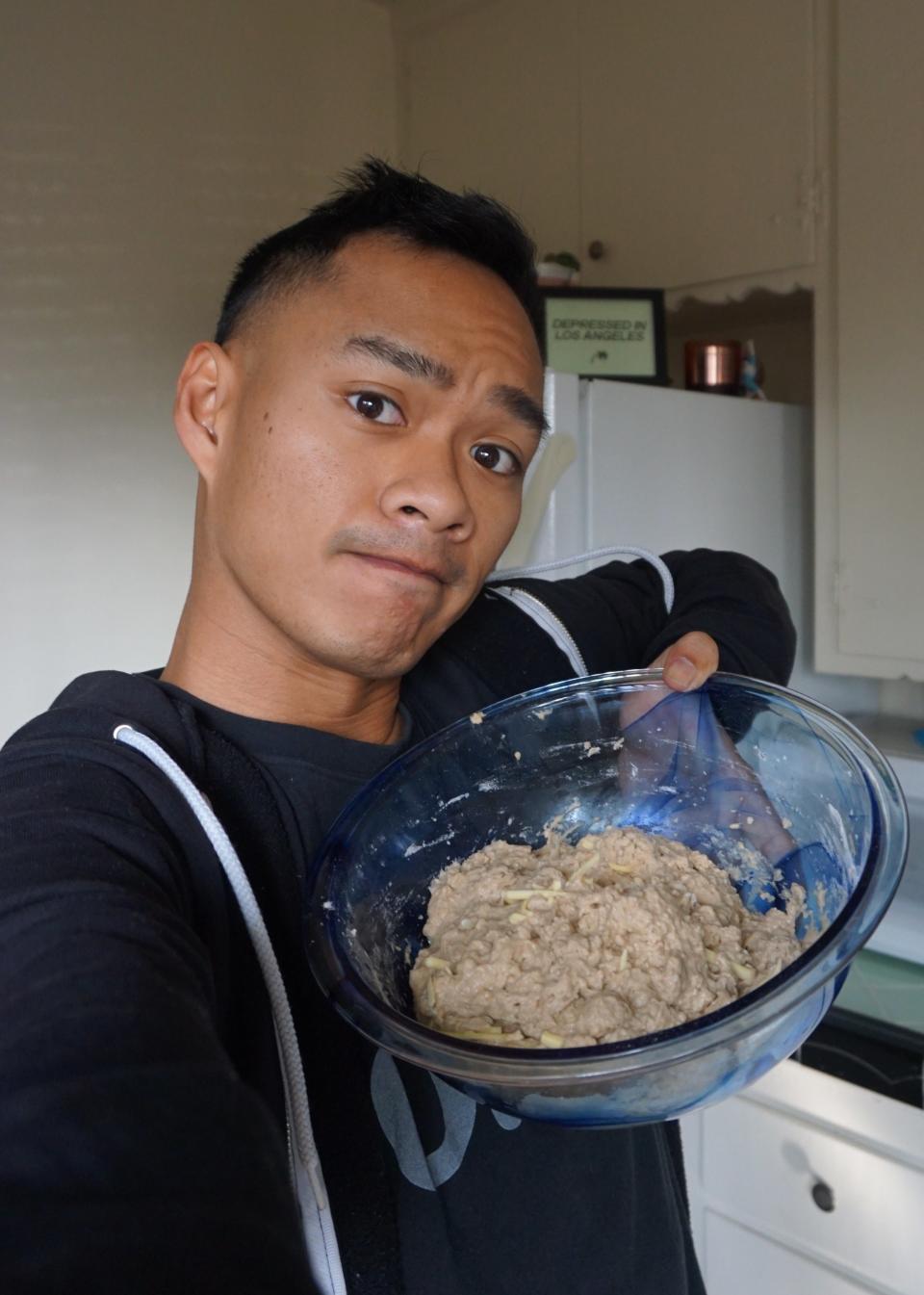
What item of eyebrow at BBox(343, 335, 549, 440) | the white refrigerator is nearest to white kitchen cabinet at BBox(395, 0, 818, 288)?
the white refrigerator

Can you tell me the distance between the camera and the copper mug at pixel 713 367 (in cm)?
182

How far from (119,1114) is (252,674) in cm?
39

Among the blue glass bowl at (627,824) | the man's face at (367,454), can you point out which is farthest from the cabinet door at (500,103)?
the blue glass bowl at (627,824)

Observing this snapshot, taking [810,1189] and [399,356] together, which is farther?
[810,1189]

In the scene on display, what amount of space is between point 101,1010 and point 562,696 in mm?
412

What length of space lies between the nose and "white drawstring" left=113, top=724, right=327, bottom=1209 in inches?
8.3

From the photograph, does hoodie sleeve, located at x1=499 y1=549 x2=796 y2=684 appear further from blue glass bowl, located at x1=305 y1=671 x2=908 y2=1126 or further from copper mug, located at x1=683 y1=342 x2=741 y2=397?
copper mug, located at x1=683 y1=342 x2=741 y2=397

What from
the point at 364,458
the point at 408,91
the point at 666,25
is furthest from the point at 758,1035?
the point at 408,91

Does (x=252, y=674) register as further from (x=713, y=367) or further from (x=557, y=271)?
(x=713, y=367)

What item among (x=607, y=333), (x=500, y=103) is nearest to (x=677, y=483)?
(x=607, y=333)

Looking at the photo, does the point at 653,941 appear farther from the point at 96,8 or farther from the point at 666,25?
the point at 96,8

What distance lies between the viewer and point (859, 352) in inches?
66.0

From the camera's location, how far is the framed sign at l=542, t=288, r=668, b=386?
161cm

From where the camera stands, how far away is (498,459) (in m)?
0.70
